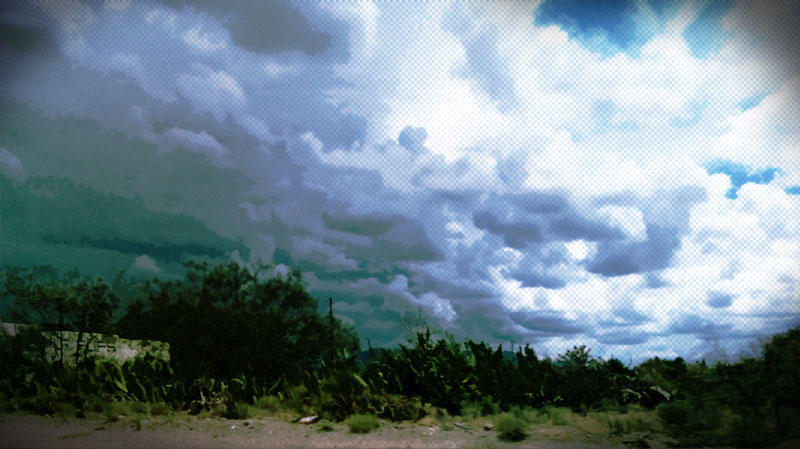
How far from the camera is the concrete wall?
42.6 feet

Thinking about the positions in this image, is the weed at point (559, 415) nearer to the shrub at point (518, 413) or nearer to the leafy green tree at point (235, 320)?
the shrub at point (518, 413)

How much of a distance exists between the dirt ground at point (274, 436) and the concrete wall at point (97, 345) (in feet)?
21.0

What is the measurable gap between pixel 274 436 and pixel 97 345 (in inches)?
479

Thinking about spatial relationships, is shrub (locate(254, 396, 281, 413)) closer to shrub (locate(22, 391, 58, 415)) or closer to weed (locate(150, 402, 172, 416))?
weed (locate(150, 402, 172, 416))

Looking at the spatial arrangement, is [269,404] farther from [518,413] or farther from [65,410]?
[518,413]

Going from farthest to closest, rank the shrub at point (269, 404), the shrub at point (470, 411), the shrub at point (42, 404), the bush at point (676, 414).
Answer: the shrub at point (42, 404) → the shrub at point (269, 404) → the shrub at point (470, 411) → the bush at point (676, 414)

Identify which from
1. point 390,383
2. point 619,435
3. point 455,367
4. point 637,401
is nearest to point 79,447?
point 390,383

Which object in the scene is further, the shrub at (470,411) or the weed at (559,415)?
the shrub at (470,411)

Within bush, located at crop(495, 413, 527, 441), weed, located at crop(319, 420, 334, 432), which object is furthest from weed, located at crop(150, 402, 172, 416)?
bush, located at crop(495, 413, 527, 441)

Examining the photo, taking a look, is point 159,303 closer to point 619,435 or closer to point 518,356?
point 518,356

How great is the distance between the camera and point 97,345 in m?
14.4

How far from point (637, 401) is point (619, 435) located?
5.36 feet

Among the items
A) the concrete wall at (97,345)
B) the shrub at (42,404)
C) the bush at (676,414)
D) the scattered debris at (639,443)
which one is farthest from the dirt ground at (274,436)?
the concrete wall at (97,345)

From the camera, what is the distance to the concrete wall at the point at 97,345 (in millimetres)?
12974
